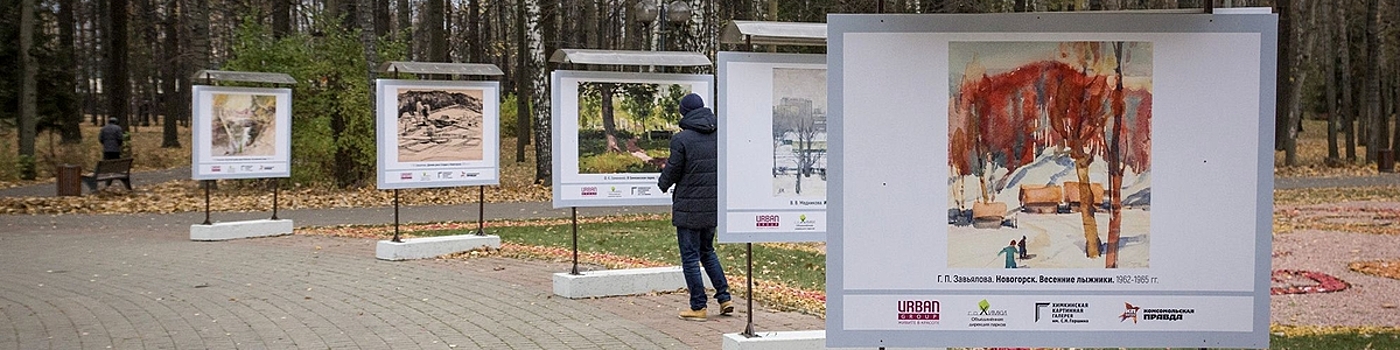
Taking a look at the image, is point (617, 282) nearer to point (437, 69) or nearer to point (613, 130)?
point (613, 130)

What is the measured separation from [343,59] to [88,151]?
12531 millimetres

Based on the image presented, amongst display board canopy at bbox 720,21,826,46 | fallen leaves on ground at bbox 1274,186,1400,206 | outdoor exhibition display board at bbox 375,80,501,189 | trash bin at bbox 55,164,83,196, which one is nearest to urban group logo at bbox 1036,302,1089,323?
display board canopy at bbox 720,21,826,46

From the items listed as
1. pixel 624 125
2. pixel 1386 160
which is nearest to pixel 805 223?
pixel 624 125

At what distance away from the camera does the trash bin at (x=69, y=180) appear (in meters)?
25.8

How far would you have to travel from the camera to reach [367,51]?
2714 cm

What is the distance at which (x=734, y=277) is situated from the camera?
12.9 meters

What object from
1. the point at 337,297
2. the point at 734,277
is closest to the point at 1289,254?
the point at 734,277

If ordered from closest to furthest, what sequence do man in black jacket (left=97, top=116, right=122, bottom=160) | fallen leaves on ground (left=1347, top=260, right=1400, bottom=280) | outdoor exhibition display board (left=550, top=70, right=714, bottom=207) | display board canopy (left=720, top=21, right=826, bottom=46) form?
display board canopy (left=720, top=21, right=826, bottom=46)
outdoor exhibition display board (left=550, top=70, right=714, bottom=207)
fallen leaves on ground (left=1347, top=260, right=1400, bottom=280)
man in black jacket (left=97, top=116, right=122, bottom=160)

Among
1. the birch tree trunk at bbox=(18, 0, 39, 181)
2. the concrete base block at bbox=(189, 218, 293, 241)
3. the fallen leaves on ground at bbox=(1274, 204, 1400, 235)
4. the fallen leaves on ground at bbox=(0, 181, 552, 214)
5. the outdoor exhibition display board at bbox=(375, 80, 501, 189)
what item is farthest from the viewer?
the birch tree trunk at bbox=(18, 0, 39, 181)

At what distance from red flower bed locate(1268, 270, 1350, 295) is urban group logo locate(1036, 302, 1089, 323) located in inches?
288

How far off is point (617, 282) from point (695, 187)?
215cm

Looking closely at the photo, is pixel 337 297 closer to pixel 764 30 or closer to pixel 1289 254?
pixel 764 30

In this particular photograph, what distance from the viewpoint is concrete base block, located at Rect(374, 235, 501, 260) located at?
573 inches

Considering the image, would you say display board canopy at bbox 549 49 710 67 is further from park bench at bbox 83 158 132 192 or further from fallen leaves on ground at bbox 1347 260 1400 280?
park bench at bbox 83 158 132 192
